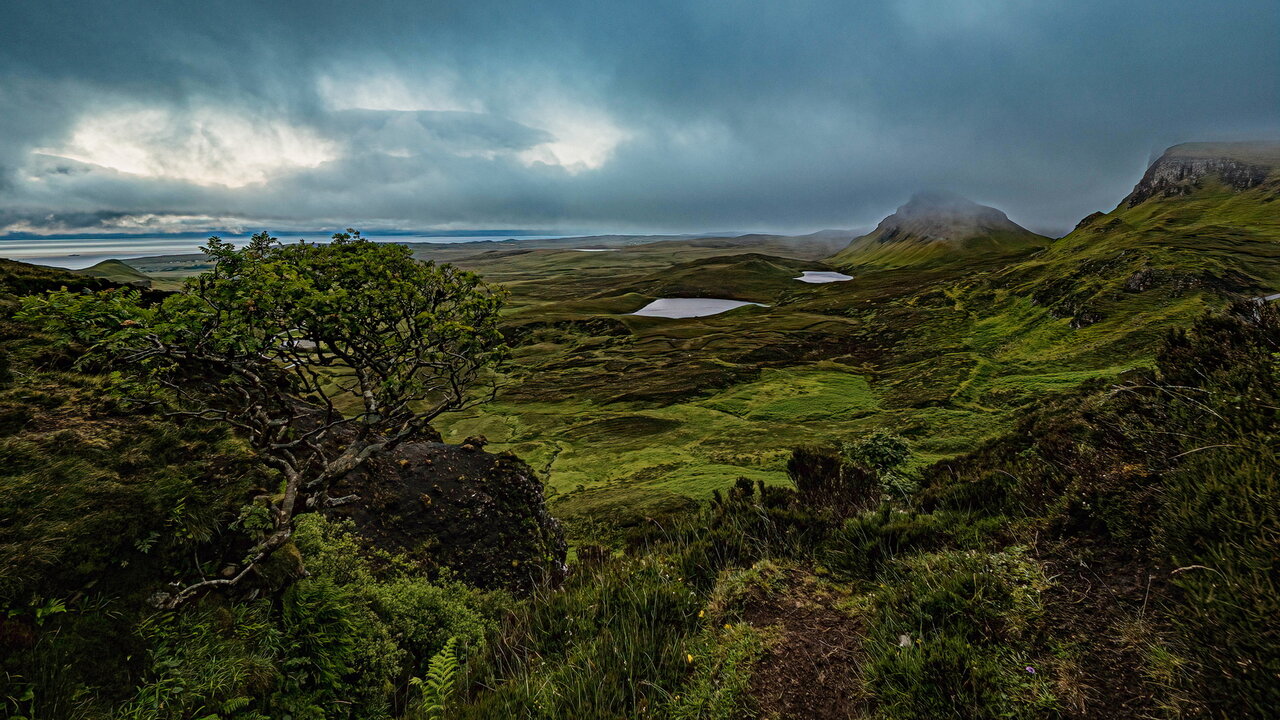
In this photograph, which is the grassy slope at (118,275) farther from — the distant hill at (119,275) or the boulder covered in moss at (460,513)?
the boulder covered in moss at (460,513)

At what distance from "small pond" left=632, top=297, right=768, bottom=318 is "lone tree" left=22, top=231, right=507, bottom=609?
112 metres

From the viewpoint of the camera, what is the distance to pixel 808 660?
4.32 metres

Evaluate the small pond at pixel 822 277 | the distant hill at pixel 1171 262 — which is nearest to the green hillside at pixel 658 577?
the distant hill at pixel 1171 262

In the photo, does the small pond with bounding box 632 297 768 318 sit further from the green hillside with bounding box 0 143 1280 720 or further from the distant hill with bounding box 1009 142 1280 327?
the green hillside with bounding box 0 143 1280 720

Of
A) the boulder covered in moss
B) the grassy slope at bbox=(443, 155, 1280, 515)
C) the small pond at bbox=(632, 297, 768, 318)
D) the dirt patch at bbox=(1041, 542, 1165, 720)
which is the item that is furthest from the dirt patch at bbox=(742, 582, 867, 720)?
the small pond at bbox=(632, 297, 768, 318)

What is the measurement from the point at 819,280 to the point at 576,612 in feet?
626

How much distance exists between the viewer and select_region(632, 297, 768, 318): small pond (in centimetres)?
12975

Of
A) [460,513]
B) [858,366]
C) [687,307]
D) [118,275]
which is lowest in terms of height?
[858,366]

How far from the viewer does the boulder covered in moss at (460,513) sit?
13148 mm

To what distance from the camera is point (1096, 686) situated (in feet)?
10.6

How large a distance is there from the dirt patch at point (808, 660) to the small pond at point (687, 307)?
119267 mm

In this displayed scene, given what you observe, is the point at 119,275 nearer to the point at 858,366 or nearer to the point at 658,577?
the point at 658,577

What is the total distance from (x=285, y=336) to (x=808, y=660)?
11.8 meters

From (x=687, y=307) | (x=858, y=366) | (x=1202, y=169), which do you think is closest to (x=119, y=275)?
(x=858, y=366)
